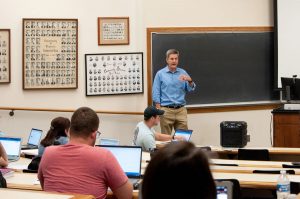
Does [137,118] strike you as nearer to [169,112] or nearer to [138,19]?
[169,112]

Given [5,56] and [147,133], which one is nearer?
[147,133]

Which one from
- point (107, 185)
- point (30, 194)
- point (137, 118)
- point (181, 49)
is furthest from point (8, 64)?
point (30, 194)

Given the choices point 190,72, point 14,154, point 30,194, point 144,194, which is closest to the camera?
point 144,194

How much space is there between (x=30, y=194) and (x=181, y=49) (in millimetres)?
6215

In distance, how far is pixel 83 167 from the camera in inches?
140

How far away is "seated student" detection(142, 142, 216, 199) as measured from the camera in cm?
133

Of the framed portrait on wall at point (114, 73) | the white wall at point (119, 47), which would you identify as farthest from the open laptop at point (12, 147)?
the framed portrait on wall at point (114, 73)

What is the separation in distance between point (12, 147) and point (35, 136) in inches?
47.1

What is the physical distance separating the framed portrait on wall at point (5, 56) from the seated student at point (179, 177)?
22.3 ft

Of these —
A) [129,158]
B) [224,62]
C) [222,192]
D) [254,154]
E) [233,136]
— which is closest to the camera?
[222,192]

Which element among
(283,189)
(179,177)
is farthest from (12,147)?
(179,177)

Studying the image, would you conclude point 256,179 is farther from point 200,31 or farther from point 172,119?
point 200,31

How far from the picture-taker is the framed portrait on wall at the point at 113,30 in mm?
8281

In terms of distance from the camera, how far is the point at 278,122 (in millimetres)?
7848
